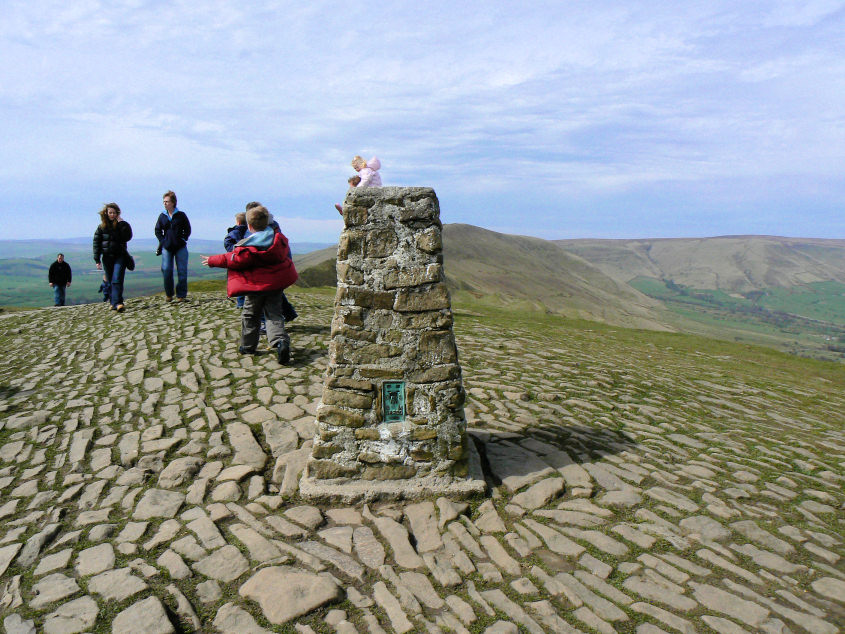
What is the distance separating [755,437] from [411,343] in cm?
592

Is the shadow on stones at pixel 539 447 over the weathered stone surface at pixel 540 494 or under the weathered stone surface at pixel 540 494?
over

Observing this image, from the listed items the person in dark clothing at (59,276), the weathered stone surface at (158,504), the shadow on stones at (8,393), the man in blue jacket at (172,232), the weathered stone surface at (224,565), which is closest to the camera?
the weathered stone surface at (224,565)

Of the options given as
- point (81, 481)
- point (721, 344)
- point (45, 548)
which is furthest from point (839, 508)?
point (721, 344)

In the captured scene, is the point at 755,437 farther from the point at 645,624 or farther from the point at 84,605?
the point at 84,605

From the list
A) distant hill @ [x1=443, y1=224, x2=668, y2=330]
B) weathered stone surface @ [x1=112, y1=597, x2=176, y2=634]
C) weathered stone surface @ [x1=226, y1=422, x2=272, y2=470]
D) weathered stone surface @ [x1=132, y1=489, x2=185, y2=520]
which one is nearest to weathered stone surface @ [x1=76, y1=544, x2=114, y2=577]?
weathered stone surface @ [x1=132, y1=489, x2=185, y2=520]

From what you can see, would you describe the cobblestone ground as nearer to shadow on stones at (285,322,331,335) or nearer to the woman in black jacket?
shadow on stones at (285,322,331,335)

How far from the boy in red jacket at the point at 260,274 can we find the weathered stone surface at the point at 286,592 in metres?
5.02

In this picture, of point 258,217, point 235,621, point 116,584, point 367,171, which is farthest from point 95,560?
point 258,217

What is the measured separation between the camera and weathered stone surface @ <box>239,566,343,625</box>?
361 cm

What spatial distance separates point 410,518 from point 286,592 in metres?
1.43

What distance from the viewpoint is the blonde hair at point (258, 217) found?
778cm

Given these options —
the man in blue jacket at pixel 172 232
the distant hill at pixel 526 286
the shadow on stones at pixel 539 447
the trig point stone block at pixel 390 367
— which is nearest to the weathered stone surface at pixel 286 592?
the trig point stone block at pixel 390 367

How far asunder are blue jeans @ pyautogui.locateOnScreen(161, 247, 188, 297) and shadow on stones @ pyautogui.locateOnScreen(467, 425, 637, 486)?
10.3 metres

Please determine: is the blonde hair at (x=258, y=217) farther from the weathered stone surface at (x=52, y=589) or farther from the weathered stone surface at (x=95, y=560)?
the weathered stone surface at (x=52, y=589)
